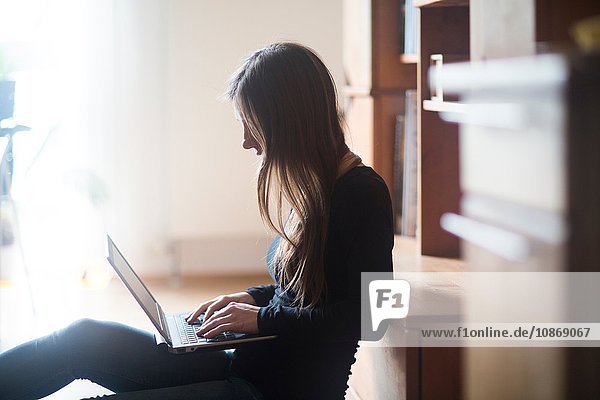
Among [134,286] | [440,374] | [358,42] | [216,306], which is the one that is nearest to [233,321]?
[216,306]

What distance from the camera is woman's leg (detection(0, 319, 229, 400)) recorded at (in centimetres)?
164

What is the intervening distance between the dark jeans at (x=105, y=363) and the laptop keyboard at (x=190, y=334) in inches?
1.9

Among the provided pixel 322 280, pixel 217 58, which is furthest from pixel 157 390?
pixel 217 58

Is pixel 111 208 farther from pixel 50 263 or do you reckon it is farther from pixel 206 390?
pixel 206 390

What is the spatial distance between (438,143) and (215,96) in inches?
62.1

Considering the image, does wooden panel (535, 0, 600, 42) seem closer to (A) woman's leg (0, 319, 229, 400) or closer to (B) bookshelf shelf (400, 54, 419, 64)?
(A) woman's leg (0, 319, 229, 400)

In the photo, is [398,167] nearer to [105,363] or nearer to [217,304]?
[217,304]

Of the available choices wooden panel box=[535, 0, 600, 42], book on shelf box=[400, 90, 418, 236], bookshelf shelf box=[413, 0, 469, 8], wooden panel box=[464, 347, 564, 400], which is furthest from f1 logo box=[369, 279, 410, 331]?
book on shelf box=[400, 90, 418, 236]

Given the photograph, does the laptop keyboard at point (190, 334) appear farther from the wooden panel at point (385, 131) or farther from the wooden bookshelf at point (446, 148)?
the wooden panel at point (385, 131)

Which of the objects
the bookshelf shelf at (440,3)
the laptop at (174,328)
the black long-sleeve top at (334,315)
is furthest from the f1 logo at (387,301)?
the bookshelf shelf at (440,3)

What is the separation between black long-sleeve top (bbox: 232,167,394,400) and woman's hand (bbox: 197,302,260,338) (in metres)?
0.02

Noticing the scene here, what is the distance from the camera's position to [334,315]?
4.90 feet

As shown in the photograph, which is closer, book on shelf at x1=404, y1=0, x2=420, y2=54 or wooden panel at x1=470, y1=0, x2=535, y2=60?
wooden panel at x1=470, y1=0, x2=535, y2=60

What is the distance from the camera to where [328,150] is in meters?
1.60
